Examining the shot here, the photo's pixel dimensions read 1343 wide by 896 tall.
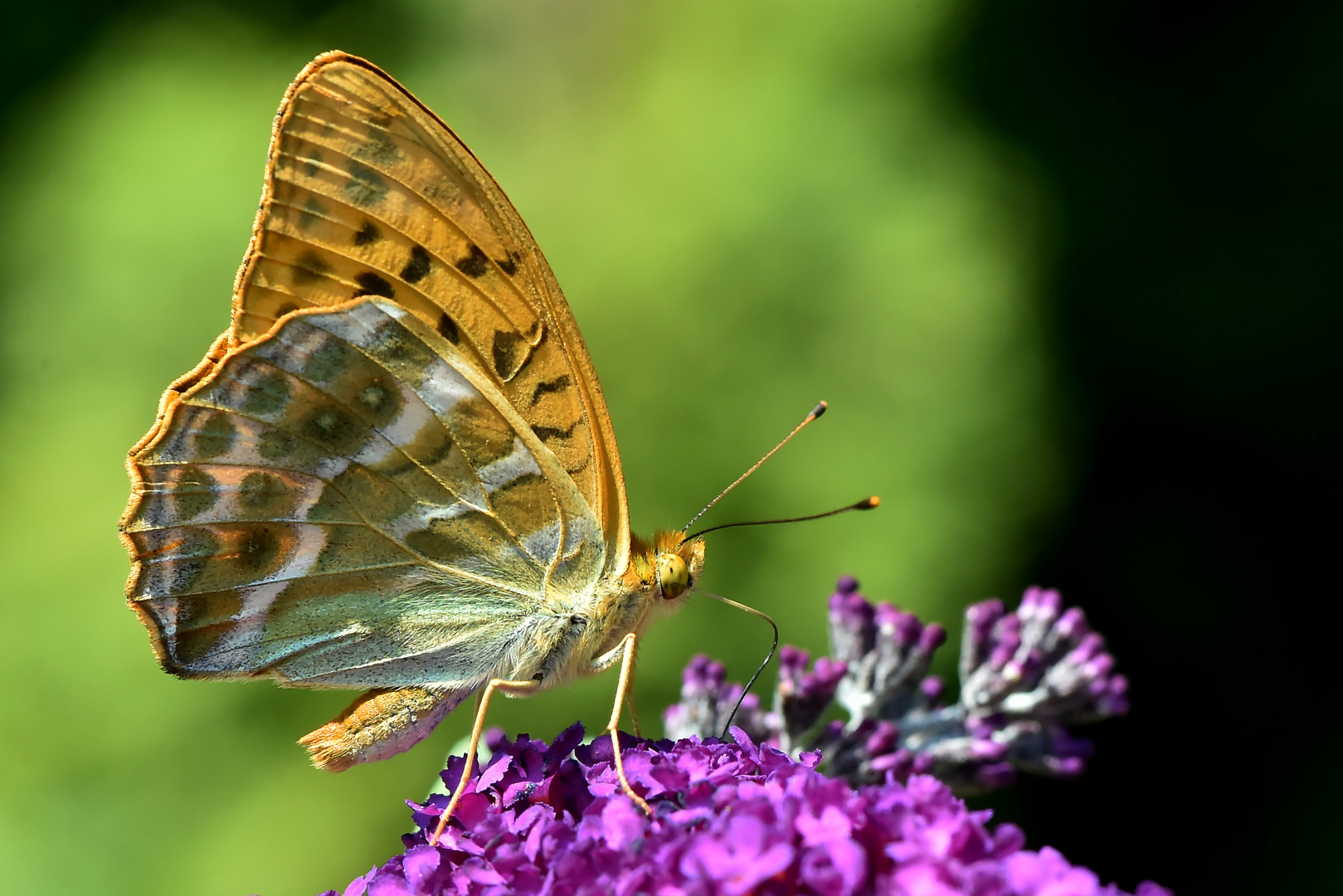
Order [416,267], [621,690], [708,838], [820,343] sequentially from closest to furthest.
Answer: [708,838], [621,690], [416,267], [820,343]

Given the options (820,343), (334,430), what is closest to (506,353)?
(334,430)

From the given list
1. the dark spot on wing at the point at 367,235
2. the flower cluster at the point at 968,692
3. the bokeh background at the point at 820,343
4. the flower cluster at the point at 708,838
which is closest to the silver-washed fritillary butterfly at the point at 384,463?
the dark spot on wing at the point at 367,235

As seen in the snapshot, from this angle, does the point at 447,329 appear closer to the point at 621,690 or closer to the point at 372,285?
the point at 372,285

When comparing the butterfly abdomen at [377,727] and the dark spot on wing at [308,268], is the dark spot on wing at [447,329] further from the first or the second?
the butterfly abdomen at [377,727]

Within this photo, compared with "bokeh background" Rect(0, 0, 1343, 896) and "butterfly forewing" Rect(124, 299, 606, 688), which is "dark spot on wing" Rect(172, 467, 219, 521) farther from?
"bokeh background" Rect(0, 0, 1343, 896)

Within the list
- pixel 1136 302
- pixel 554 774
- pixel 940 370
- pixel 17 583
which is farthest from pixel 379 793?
pixel 1136 302

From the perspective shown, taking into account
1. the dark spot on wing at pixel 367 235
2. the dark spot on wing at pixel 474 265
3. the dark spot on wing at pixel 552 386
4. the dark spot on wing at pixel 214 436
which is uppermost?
the dark spot on wing at pixel 367 235

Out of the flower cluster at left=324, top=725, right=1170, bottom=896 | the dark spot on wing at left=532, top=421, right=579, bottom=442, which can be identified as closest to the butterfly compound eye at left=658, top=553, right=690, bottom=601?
the dark spot on wing at left=532, top=421, right=579, bottom=442
